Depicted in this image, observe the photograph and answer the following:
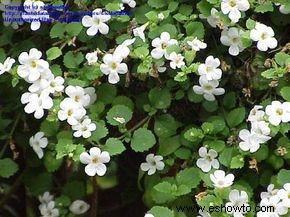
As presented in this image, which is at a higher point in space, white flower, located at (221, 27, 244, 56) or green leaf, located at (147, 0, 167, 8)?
green leaf, located at (147, 0, 167, 8)

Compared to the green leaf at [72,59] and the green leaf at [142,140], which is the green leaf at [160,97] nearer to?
the green leaf at [142,140]

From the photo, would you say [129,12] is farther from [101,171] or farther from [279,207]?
[279,207]

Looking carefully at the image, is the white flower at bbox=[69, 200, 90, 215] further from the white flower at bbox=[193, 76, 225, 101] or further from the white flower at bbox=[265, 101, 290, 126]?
the white flower at bbox=[265, 101, 290, 126]

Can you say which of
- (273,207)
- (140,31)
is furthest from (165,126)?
(273,207)

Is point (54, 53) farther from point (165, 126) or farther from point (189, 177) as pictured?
point (189, 177)

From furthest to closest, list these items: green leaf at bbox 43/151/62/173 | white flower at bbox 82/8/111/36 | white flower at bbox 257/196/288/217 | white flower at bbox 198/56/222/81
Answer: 1. green leaf at bbox 43/151/62/173
2. white flower at bbox 82/8/111/36
3. white flower at bbox 198/56/222/81
4. white flower at bbox 257/196/288/217

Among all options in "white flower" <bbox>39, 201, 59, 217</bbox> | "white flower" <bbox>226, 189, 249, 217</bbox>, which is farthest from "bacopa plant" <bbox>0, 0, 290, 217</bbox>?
"white flower" <bbox>39, 201, 59, 217</bbox>

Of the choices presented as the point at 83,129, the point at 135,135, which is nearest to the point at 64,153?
the point at 83,129
